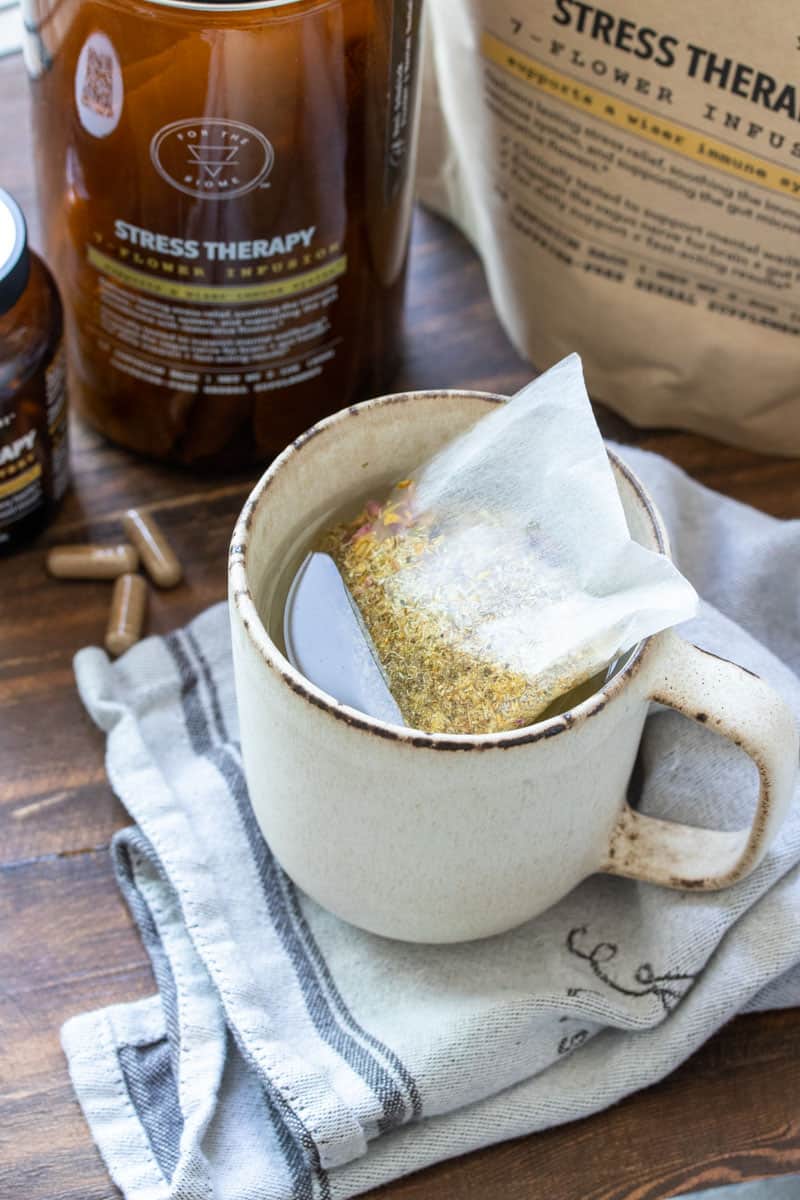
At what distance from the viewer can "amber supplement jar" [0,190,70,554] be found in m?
0.67

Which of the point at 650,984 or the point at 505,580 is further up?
the point at 505,580

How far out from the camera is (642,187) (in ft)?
2.43

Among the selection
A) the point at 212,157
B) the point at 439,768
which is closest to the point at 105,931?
the point at 439,768

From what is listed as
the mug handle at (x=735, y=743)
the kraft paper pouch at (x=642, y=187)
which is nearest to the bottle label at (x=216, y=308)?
the kraft paper pouch at (x=642, y=187)

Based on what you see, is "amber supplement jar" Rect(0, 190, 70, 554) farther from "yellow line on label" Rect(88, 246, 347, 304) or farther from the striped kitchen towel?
the striped kitchen towel

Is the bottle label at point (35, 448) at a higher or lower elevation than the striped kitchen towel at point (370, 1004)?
higher

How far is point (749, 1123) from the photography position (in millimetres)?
603

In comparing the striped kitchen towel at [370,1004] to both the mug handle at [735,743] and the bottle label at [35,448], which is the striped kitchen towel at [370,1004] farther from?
the bottle label at [35,448]

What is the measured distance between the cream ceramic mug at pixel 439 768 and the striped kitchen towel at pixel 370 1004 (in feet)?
0.10

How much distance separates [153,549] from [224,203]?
184mm

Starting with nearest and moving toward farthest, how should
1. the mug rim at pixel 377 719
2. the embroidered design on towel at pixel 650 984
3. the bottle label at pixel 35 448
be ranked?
1. the mug rim at pixel 377 719
2. the embroidered design on towel at pixel 650 984
3. the bottle label at pixel 35 448

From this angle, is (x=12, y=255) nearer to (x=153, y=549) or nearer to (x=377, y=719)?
(x=153, y=549)

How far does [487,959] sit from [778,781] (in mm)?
147

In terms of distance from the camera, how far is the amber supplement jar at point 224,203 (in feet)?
2.08
